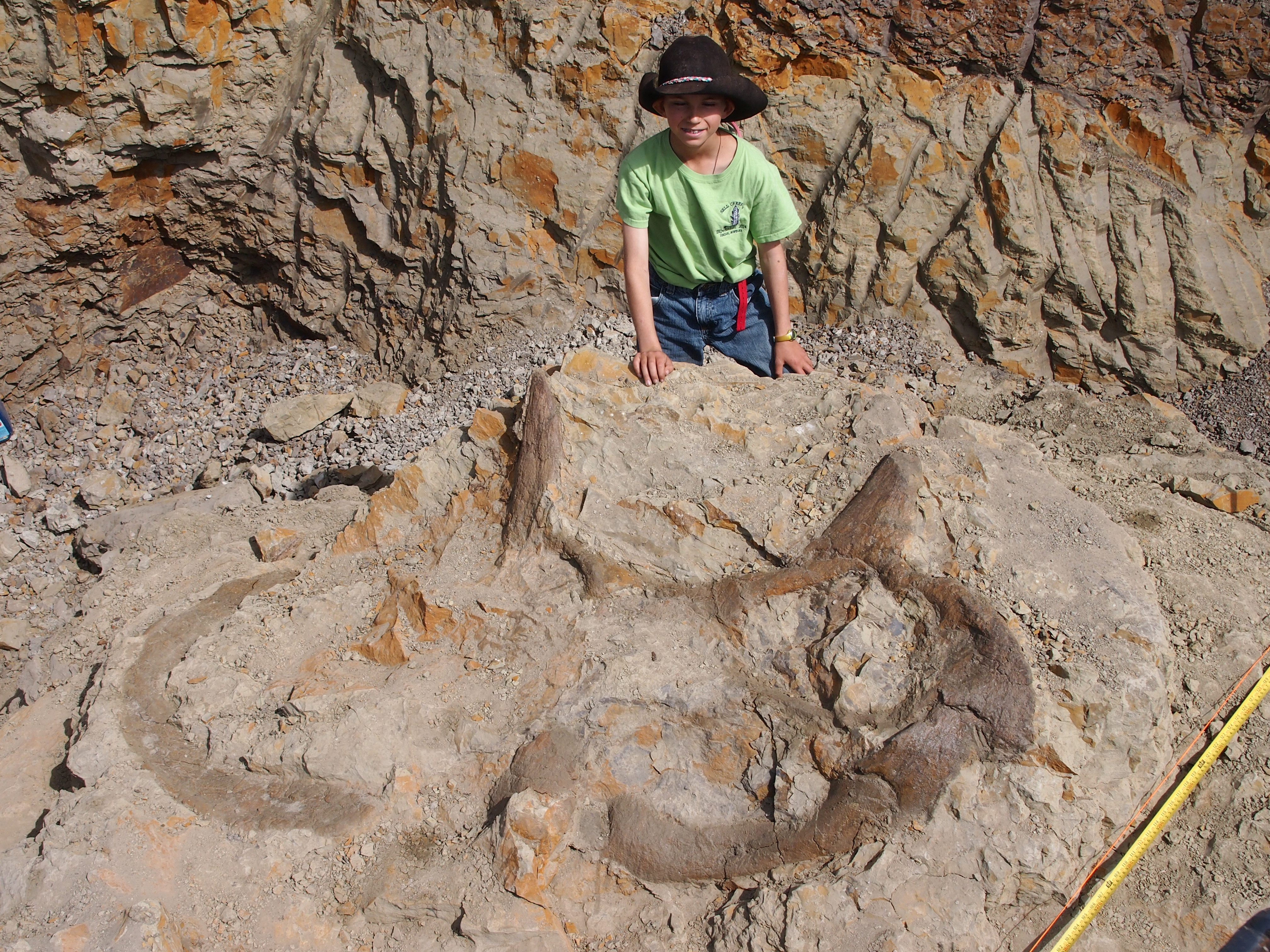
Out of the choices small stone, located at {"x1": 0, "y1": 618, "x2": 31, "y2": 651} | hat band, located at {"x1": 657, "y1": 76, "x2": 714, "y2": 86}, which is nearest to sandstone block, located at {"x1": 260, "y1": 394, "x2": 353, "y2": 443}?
small stone, located at {"x1": 0, "y1": 618, "x2": 31, "y2": 651}

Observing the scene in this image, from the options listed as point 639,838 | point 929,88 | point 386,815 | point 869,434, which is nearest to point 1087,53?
point 929,88

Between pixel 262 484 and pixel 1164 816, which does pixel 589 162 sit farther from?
pixel 1164 816

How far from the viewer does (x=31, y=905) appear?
247 centimetres

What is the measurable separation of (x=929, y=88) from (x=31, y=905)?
668cm

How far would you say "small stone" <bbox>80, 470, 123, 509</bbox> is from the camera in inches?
245

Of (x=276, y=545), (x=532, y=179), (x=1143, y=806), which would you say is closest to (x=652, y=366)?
(x=276, y=545)

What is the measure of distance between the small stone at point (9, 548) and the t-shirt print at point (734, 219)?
210 inches

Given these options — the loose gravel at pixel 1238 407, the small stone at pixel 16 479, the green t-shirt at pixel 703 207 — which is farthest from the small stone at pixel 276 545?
the loose gravel at pixel 1238 407

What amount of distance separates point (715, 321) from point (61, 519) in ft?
16.6

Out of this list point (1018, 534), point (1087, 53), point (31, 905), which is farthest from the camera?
point (1087, 53)

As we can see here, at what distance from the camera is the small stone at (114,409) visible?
6.75m

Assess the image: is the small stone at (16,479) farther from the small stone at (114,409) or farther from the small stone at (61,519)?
the small stone at (114,409)

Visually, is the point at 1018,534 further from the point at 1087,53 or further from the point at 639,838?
the point at 1087,53

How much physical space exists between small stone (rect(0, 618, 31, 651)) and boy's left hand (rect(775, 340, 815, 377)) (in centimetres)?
470
